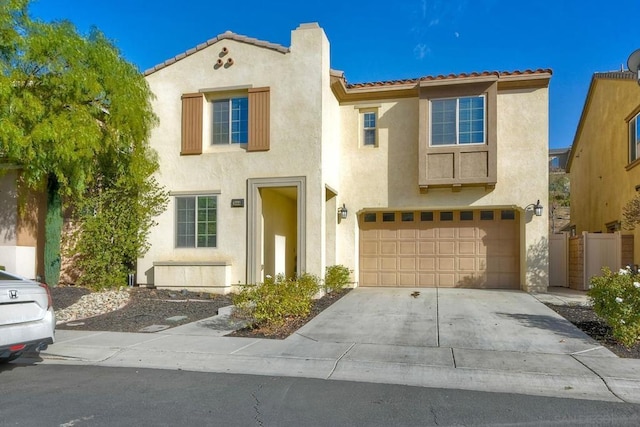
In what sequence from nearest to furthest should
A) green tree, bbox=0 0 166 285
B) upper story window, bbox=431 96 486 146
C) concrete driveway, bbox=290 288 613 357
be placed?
concrete driveway, bbox=290 288 613 357 → green tree, bbox=0 0 166 285 → upper story window, bbox=431 96 486 146

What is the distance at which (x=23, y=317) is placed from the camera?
597cm

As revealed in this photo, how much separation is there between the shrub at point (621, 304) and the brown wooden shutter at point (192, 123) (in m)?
9.99

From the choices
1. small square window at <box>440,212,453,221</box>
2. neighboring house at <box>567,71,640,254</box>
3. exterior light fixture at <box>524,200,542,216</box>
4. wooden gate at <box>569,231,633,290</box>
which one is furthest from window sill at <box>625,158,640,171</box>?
small square window at <box>440,212,453,221</box>

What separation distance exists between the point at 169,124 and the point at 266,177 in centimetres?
328

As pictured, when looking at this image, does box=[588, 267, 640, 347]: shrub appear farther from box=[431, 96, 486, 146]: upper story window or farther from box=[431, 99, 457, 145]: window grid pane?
box=[431, 99, 457, 145]: window grid pane

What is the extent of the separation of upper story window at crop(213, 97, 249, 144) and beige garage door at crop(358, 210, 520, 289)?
4428 millimetres

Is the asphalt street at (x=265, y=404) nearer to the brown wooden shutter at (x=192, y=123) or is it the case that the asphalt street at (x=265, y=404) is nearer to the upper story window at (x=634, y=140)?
the brown wooden shutter at (x=192, y=123)

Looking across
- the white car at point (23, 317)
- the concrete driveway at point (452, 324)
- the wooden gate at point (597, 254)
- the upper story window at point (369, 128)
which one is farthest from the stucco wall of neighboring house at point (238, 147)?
the wooden gate at point (597, 254)

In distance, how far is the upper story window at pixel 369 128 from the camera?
1462cm

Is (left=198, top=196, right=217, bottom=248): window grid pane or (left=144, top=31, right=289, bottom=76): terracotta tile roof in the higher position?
(left=144, top=31, right=289, bottom=76): terracotta tile roof

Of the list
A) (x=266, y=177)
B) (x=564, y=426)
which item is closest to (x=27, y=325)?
(x=564, y=426)

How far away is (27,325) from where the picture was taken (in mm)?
5984

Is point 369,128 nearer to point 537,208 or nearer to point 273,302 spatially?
point 537,208

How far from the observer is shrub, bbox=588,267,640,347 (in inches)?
279
